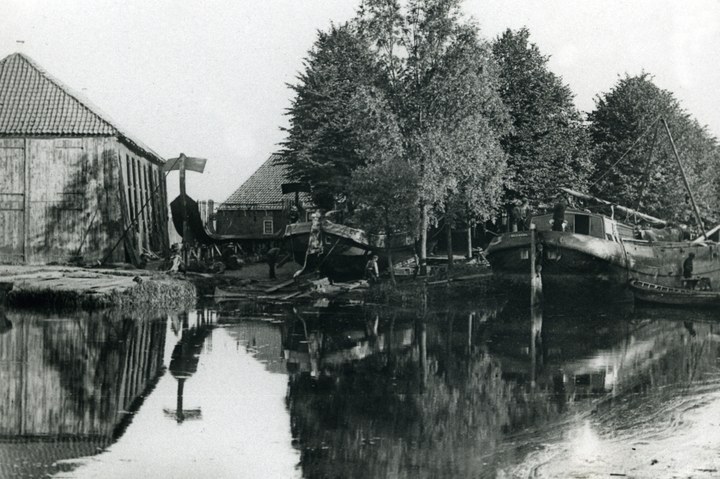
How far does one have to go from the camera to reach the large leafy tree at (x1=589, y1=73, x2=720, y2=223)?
44.0 metres

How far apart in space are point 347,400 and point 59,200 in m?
23.3

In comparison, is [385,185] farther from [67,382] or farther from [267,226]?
[267,226]

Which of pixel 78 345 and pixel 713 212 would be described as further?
pixel 713 212

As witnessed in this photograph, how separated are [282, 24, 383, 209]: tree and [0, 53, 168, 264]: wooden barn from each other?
7211 mm

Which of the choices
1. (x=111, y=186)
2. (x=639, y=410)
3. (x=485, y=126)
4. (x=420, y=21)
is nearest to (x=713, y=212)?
(x=485, y=126)

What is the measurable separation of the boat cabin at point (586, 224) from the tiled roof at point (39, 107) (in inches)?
621

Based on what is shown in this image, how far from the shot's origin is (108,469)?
7086 mm

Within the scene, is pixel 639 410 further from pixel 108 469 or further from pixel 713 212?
pixel 713 212

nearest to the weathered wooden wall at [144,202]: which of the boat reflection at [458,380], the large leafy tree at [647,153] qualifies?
the boat reflection at [458,380]

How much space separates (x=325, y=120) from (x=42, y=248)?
1229 cm

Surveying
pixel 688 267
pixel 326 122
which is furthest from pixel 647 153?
pixel 326 122

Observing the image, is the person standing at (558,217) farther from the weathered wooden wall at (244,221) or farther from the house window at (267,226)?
the house window at (267,226)

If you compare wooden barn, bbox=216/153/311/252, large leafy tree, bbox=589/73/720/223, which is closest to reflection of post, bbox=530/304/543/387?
large leafy tree, bbox=589/73/720/223

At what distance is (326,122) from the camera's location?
34906mm
